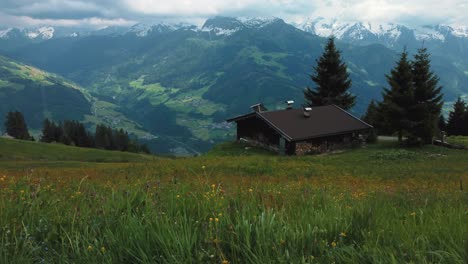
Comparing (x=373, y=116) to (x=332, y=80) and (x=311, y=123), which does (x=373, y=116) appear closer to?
(x=332, y=80)

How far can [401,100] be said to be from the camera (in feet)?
147

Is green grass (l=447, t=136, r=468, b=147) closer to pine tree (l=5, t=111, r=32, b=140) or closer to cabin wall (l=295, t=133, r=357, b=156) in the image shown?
cabin wall (l=295, t=133, r=357, b=156)

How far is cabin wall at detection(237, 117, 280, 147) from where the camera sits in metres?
51.3

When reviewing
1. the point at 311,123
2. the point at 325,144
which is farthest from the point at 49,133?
the point at 325,144

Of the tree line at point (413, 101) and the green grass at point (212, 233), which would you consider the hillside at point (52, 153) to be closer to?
the tree line at point (413, 101)

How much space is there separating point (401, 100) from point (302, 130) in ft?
39.9

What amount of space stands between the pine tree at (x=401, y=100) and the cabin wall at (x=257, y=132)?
13.9m

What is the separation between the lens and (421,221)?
13.5ft

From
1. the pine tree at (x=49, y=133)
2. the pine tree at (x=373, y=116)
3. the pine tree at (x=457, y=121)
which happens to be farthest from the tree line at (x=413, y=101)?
the pine tree at (x=49, y=133)

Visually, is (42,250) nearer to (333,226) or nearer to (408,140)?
(333,226)

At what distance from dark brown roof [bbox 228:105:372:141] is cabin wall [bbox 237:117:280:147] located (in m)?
0.95

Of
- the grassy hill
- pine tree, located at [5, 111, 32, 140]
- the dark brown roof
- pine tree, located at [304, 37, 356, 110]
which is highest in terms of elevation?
pine tree, located at [304, 37, 356, 110]

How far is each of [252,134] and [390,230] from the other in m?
51.8

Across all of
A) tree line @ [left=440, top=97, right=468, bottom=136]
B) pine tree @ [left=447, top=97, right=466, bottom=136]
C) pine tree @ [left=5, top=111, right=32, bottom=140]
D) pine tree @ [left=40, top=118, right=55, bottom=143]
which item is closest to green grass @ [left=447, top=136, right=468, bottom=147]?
tree line @ [left=440, top=97, right=468, bottom=136]
